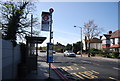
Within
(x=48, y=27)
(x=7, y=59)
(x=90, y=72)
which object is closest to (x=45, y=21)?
(x=48, y=27)

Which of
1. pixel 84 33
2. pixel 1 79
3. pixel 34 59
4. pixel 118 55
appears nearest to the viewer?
pixel 1 79

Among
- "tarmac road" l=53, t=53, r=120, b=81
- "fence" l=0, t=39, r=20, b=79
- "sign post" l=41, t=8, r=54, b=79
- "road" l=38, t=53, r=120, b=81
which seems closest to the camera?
"fence" l=0, t=39, r=20, b=79

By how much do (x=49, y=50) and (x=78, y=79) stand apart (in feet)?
9.26

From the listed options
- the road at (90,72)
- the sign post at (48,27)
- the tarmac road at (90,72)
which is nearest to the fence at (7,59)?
the sign post at (48,27)

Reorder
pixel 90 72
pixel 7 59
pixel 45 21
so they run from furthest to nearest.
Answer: pixel 90 72
pixel 45 21
pixel 7 59

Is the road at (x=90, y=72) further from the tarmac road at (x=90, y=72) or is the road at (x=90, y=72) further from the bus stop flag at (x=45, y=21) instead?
the bus stop flag at (x=45, y=21)

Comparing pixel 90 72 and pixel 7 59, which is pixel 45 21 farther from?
pixel 90 72

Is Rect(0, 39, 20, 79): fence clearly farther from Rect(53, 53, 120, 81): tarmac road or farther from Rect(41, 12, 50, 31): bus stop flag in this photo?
Rect(53, 53, 120, 81): tarmac road

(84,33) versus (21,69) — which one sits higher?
(84,33)

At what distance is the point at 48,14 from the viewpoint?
31.1 ft

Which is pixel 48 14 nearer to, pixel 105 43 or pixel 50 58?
pixel 50 58

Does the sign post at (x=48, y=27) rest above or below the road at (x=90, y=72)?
above

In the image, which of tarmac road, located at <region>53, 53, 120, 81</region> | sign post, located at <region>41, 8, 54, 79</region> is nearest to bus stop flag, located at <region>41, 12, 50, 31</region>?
sign post, located at <region>41, 8, 54, 79</region>

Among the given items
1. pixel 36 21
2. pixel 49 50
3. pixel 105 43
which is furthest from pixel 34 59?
pixel 105 43
